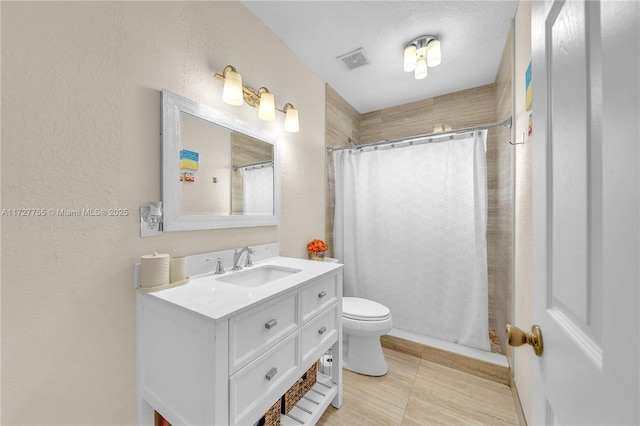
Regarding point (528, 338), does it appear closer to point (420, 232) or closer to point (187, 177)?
point (187, 177)

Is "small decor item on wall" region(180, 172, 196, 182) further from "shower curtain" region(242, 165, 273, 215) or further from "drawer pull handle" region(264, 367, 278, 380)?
"drawer pull handle" region(264, 367, 278, 380)

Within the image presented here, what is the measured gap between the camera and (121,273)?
1.00m

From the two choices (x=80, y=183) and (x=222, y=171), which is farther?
(x=222, y=171)

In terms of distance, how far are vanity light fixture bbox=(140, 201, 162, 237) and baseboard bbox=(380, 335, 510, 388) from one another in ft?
6.31

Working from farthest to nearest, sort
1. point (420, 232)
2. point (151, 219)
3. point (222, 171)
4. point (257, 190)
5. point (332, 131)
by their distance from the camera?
point (332, 131) → point (420, 232) → point (257, 190) → point (222, 171) → point (151, 219)

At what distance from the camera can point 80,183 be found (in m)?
0.90

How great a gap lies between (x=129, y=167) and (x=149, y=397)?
3.05ft

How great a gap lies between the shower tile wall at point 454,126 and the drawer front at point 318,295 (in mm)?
1024

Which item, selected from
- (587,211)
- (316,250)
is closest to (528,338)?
(587,211)

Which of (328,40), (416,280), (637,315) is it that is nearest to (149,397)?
(637,315)

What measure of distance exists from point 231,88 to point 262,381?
136 cm

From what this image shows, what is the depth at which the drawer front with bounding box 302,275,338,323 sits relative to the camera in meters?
1.20

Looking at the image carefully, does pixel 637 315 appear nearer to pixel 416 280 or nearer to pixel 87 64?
pixel 87 64

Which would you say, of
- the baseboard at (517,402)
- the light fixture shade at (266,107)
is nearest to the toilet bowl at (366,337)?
the baseboard at (517,402)
